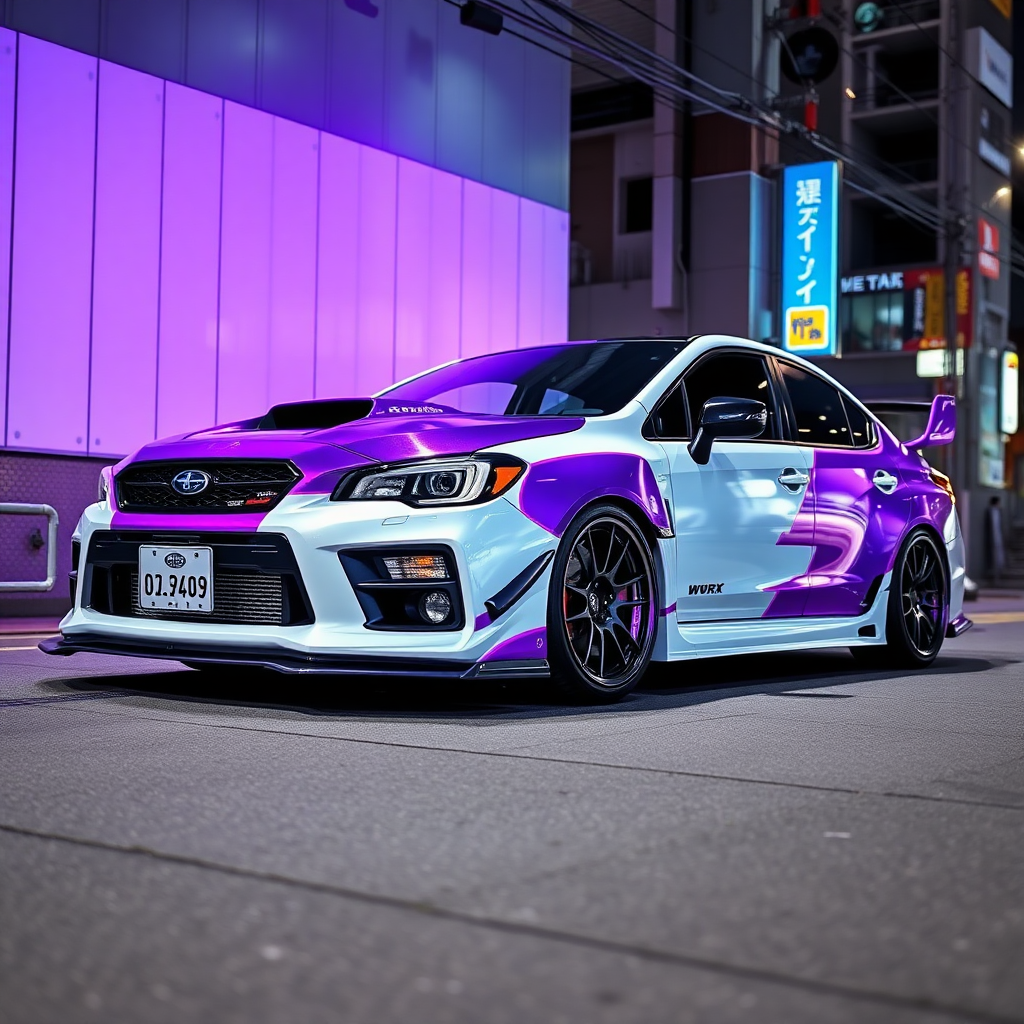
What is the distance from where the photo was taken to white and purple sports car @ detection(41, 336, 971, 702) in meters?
5.28

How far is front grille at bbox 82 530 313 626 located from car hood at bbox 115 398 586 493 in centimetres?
27

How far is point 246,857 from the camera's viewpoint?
303cm

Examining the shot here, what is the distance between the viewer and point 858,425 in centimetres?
773

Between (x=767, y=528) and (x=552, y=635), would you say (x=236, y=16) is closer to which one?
(x=767, y=528)

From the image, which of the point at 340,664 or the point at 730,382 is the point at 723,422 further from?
the point at 340,664

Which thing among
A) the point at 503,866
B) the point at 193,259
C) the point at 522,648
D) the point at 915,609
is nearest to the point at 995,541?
the point at 193,259

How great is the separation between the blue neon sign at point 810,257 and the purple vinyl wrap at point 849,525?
64.5 feet

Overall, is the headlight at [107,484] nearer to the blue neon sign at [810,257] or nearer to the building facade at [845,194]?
the building facade at [845,194]

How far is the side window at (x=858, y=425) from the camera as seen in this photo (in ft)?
25.2

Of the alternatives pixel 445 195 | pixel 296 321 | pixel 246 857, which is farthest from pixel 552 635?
pixel 445 195

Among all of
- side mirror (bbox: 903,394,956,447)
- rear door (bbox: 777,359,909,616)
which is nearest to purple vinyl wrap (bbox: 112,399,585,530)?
rear door (bbox: 777,359,909,616)

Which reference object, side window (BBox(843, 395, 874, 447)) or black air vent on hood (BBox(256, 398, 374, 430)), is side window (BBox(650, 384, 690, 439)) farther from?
side window (BBox(843, 395, 874, 447))

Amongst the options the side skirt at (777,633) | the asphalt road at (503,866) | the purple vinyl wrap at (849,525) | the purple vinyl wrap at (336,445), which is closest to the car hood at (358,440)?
the purple vinyl wrap at (336,445)

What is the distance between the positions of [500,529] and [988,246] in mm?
37494
